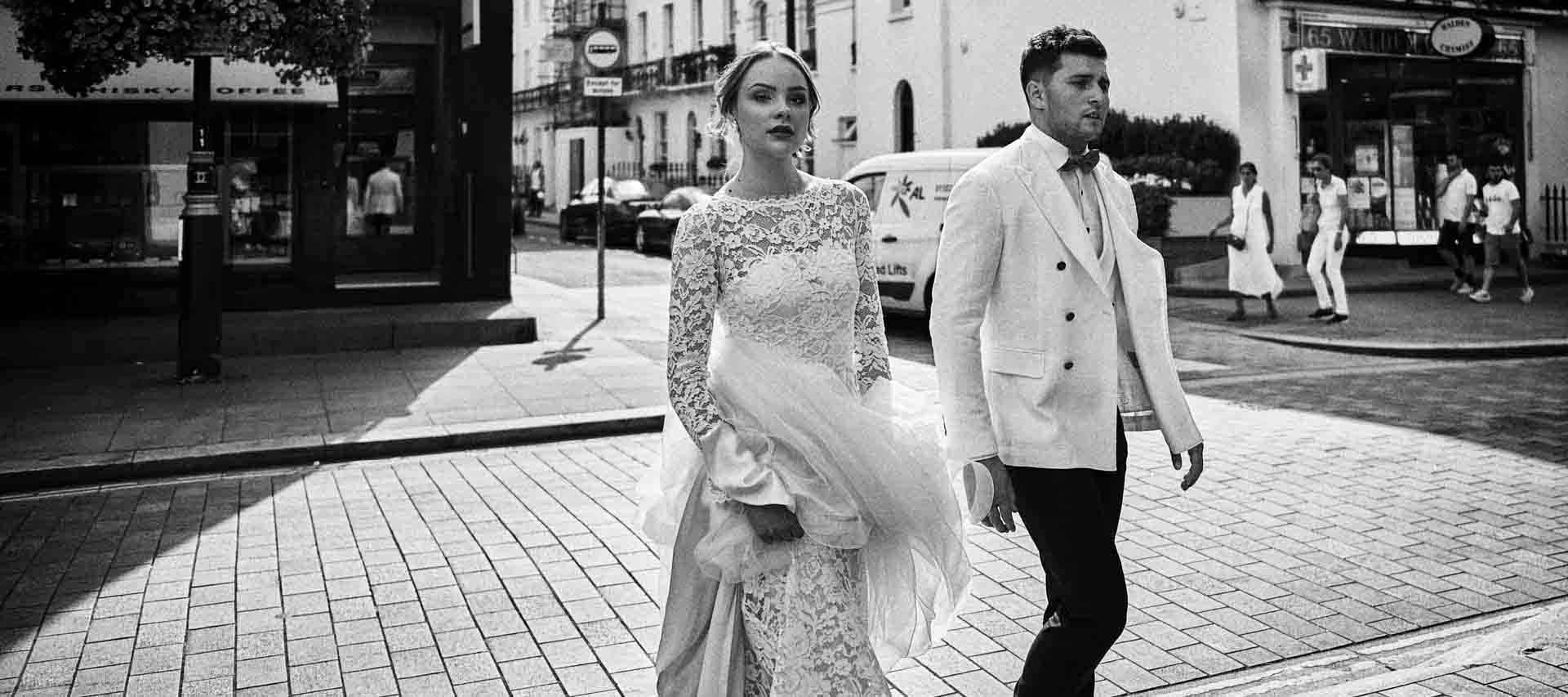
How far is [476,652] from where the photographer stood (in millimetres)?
4598

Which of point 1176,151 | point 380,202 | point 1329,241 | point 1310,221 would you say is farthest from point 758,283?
point 1176,151

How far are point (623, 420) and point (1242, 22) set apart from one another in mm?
15719

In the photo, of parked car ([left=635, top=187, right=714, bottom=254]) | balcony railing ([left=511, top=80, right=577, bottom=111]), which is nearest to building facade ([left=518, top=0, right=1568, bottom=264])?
parked car ([left=635, top=187, right=714, bottom=254])

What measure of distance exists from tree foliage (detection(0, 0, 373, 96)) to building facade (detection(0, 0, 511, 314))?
2.87 meters

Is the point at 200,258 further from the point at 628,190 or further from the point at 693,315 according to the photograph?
the point at 628,190

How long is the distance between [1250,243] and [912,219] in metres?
3.89

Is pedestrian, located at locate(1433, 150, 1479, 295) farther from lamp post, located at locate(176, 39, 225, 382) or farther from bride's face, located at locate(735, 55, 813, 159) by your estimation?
bride's face, located at locate(735, 55, 813, 159)

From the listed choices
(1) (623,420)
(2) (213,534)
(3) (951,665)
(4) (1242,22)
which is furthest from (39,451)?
(4) (1242,22)

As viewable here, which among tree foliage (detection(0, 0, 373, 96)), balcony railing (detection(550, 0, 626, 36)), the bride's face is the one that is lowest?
the bride's face

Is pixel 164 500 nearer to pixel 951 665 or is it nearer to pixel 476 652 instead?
pixel 476 652

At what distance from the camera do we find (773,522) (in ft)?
9.74

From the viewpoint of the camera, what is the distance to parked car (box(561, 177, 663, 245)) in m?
29.8

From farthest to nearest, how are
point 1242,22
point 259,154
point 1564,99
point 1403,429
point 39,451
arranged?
point 1564,99
point 1242,22
point 259,154
point 1403,429
point 39,451

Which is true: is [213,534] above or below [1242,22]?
below
